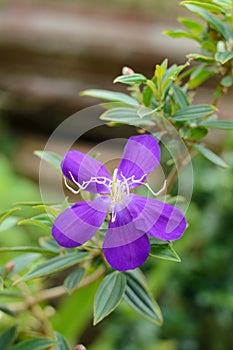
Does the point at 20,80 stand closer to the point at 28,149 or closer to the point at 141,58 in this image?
the point at 28,149

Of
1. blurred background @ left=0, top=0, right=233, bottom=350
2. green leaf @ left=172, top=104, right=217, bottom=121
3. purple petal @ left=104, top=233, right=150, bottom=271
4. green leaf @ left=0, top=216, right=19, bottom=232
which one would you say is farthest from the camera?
blurred background @ left=0, top=0, right=233, bottom=350

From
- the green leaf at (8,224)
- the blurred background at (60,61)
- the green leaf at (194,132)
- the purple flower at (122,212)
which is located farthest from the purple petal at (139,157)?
the blurred background at (60,61)

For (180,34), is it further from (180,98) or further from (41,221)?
(41,221)

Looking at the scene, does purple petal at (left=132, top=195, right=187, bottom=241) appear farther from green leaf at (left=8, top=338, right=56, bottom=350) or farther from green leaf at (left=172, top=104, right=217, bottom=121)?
green leaf at (left=8, top=338, right=56, bottom=350)

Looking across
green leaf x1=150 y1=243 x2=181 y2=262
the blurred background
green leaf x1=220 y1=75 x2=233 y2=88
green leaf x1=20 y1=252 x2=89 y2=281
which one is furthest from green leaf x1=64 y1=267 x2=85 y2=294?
the blurred background

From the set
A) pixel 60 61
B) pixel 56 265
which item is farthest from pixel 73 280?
pixel 60 61

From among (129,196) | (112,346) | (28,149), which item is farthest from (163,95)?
(28,149)
